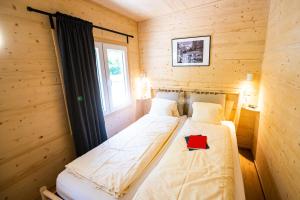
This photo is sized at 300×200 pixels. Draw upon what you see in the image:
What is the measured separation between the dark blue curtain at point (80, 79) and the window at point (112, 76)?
0.91 ft

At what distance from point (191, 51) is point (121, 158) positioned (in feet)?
7.37

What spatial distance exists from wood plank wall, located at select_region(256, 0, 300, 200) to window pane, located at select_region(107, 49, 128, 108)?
7.58 ft

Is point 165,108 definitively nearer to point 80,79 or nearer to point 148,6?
point 80,79

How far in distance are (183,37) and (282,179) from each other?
2.48 meters

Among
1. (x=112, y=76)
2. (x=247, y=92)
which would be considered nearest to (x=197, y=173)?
(x=247, y=92)

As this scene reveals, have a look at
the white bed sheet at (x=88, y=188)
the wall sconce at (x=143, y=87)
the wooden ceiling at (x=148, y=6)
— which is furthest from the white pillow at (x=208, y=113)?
the wooden ceiling at (x=148, y=6)

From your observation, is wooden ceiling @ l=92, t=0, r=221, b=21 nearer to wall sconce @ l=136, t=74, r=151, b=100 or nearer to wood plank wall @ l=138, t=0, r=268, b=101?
wood plank wall @ l=138, t=0, r=268, b=101

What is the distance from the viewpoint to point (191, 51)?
281 centimetres

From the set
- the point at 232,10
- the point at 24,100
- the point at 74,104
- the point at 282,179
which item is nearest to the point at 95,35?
the point at 74,104

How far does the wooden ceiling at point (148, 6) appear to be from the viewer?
227 cm

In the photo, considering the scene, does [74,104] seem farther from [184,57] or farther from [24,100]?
[184,57]

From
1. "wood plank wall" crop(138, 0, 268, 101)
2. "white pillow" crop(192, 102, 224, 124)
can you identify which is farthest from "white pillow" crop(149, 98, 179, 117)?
"wood plank wall" crop(138, 0, 268, 101)

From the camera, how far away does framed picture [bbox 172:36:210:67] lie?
269 cm

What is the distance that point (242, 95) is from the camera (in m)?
2.55
